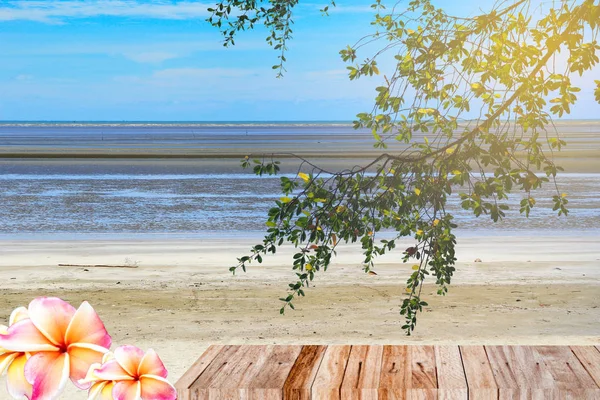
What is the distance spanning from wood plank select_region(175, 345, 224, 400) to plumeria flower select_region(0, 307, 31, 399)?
5.98 feet

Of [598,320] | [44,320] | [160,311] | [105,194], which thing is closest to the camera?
[44,320]

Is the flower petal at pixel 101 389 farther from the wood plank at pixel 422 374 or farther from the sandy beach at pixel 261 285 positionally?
the sandy beach at pixel 261 285

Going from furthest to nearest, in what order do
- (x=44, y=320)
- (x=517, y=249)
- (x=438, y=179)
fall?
(x=517, y=249)
(x=438, y=179)
(x=44, y=320)

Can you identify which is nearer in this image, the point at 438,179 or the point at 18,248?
the point at 438,179

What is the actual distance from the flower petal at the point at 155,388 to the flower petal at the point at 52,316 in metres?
0.12

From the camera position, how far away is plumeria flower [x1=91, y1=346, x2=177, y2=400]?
3.43ft

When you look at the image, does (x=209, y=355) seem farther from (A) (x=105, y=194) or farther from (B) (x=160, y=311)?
(A) (x=105, y=194)

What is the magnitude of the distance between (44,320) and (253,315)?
7.32 m

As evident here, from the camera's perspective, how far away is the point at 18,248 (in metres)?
13.6

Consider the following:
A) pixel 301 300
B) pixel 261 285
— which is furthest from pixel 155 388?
pixel 261 285

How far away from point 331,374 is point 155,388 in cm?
199

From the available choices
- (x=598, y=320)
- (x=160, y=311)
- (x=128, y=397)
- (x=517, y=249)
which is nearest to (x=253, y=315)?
(x=160, y=311)

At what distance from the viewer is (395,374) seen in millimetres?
2967

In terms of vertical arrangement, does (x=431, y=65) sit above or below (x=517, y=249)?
above
